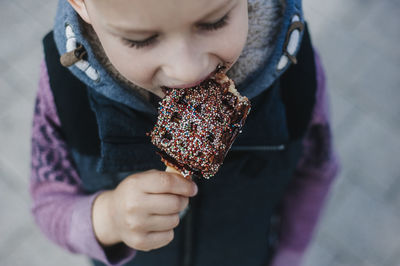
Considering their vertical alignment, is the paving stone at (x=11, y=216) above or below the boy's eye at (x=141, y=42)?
below

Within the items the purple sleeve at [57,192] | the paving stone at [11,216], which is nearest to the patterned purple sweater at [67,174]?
the purple sleeve at [57,192]

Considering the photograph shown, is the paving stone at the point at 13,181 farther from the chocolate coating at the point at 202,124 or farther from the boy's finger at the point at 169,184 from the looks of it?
the chocolate coating at the point at 202,124

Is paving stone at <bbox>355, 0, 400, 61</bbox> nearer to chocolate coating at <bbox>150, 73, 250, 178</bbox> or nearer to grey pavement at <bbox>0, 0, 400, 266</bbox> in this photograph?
grey pavement at <bbox>0, 0, 400, 266</bbox>

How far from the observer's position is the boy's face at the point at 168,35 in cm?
73

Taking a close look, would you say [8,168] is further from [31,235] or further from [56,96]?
[56,96]

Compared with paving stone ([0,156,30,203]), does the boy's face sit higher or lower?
higher

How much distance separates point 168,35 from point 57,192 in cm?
80

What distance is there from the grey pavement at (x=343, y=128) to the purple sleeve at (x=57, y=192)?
1407 mm

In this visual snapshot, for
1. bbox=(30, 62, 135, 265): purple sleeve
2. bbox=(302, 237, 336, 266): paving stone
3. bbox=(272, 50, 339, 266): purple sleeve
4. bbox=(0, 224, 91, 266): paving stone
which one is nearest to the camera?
bbox=(30, 62, 135, 265): purple sleeve

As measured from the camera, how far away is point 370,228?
Result: 284 cm

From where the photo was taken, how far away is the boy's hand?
102cm

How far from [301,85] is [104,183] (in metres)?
0.70

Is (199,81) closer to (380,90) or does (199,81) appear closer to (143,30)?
(143,30)

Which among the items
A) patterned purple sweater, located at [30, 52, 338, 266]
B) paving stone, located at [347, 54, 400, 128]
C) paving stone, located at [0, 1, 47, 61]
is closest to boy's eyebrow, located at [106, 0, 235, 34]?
patterned purple sweater, located at [30, 52, 338, 266]
